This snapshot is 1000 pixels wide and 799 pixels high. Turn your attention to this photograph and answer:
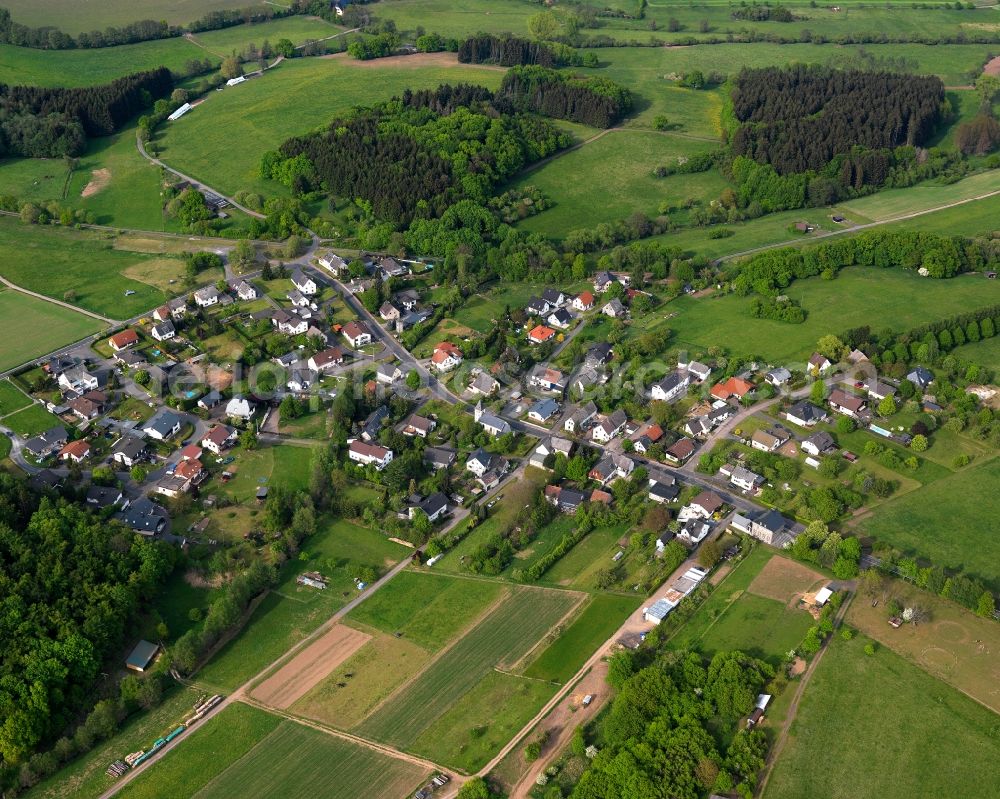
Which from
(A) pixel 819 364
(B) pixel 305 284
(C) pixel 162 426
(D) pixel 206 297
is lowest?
(C) pixel 162 426

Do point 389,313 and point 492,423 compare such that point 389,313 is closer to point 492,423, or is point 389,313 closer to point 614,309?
point 492,423

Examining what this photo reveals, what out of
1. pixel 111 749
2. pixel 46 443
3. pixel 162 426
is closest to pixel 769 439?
pixel 162 426

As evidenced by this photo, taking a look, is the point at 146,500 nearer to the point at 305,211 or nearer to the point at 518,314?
the point at 518,314

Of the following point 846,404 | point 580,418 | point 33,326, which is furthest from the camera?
point 33,326

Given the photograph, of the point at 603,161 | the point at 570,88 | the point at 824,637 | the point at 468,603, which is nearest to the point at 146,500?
the point at 468,603

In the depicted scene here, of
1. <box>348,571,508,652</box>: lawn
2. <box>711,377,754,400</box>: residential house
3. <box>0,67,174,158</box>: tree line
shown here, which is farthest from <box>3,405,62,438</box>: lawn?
<box>0,67,174,158</box>: tree line

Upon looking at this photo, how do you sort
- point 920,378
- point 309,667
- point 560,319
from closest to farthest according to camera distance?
point 309,667
point 920,378
point 560,319

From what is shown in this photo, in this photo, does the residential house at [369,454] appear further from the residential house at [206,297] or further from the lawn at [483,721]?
the residential house at [206,297]
